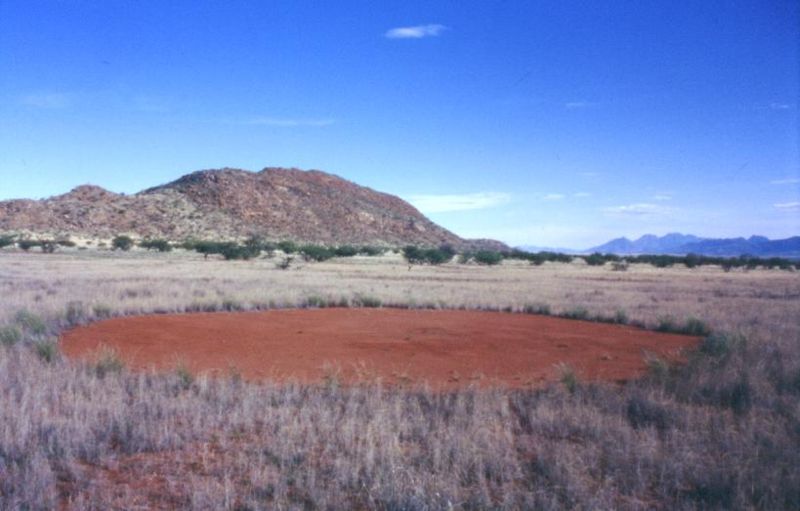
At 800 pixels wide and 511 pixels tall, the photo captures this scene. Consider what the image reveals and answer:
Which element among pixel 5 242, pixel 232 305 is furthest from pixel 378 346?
pixel 5 242

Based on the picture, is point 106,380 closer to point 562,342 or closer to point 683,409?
point 683,409

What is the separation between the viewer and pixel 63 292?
23672mm

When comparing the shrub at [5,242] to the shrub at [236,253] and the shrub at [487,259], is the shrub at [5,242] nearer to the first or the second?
the shrub at [236,253]

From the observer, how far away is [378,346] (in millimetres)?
15219

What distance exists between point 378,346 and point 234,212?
96449 millimetres

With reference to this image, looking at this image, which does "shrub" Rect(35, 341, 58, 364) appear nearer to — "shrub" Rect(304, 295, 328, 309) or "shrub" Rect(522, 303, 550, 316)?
"shrub" Rect(304, 295, 328, 309)

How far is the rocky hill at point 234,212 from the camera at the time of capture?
315 feet

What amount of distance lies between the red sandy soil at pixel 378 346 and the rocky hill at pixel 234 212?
255 feet

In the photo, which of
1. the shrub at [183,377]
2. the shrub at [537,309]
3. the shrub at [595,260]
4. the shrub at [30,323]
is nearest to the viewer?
the shrub at [183,377]

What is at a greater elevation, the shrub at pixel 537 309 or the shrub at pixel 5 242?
the shrub at pixel 5 242

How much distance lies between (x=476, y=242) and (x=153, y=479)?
149 metres

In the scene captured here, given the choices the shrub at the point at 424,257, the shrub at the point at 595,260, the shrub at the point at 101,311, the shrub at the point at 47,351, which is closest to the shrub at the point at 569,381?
the shrub at the point at 47,351

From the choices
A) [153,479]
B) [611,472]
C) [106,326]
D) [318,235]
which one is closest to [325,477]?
[153,479]

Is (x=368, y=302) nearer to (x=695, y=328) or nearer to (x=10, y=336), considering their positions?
(x=695, y=328)
